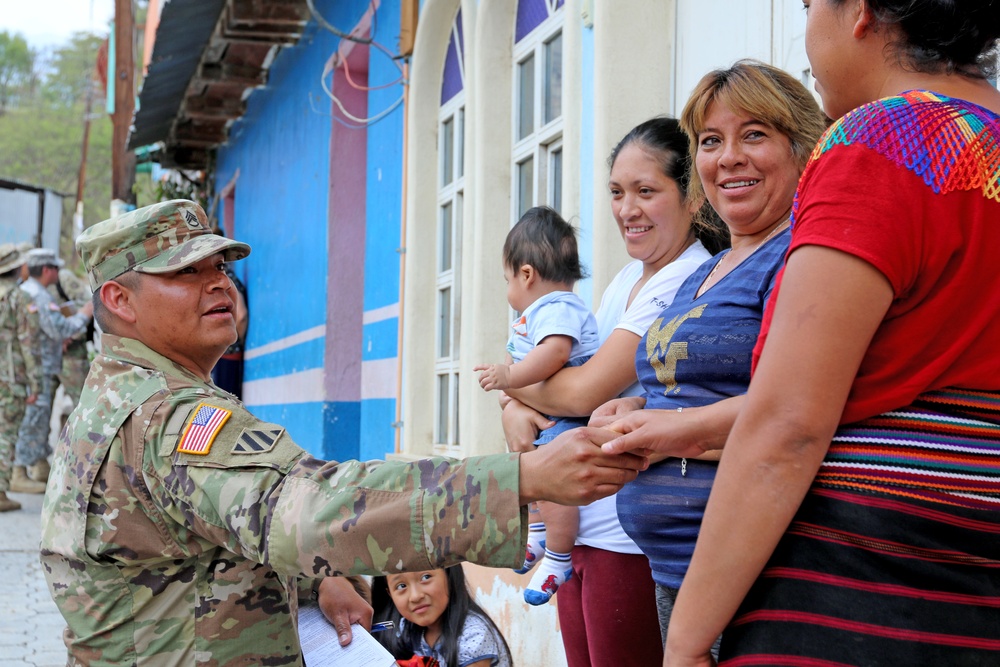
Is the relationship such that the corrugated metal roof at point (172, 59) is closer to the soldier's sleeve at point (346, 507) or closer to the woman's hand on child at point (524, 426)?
the woman's hand on child at point (524, 426)

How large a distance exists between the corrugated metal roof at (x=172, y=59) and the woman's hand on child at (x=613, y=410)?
7.33 metres

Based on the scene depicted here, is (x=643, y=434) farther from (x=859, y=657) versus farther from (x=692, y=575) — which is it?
(x=859, y=657)

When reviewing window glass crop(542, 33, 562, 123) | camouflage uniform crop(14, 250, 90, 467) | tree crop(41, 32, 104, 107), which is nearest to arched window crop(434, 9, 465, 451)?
window glass crop(542, 33, 562, 123)

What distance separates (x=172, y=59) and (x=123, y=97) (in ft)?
26.4

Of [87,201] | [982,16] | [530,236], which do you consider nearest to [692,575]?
[982,16]

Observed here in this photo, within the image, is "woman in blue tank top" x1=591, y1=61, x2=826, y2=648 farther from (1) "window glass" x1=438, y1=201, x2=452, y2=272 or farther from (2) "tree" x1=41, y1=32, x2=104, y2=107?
(2) "tree" x1=41, y1=32, x2=104, y2=107

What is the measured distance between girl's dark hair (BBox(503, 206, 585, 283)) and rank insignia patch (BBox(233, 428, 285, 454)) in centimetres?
142

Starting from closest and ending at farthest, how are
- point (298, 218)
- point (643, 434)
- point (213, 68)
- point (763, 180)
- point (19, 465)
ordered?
1. point (643, 434)
2. point (763, 180)
3. point (298, 218)
4. point (213, 68)
5. point (19, 465)

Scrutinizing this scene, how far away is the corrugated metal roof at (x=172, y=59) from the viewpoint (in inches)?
344

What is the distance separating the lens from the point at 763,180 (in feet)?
6.97

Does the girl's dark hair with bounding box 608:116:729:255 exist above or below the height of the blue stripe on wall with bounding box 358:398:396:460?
above

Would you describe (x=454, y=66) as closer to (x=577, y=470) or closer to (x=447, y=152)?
(x=447, y=152)

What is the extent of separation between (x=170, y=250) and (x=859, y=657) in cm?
175

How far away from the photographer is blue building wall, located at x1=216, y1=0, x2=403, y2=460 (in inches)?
282
